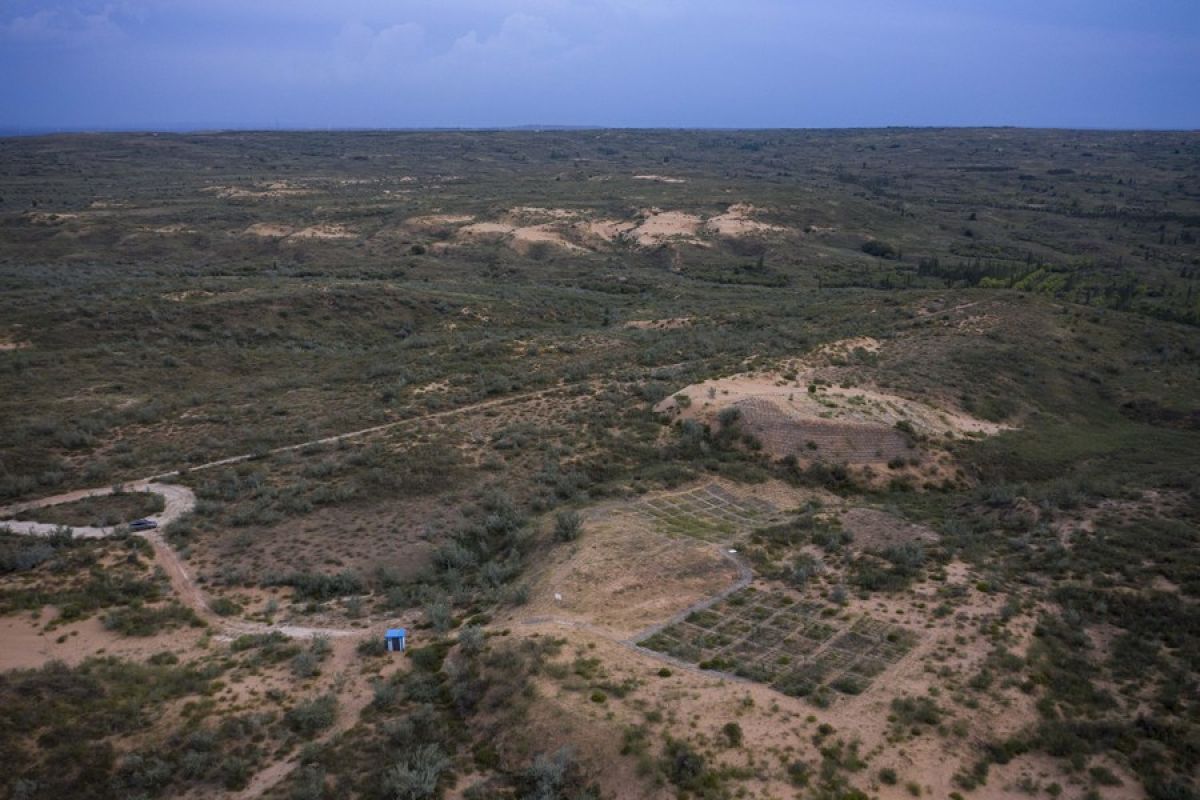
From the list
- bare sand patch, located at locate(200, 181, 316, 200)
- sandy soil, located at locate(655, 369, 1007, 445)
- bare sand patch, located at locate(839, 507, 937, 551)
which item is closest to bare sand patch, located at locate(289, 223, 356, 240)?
bare sand patch, located at locate(200, 181, 316, 200)

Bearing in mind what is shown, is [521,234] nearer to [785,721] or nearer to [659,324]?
[659,324]

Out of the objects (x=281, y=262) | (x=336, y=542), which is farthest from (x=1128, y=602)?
(x=281, y=262)

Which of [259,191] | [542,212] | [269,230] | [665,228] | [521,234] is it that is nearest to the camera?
[269,230]

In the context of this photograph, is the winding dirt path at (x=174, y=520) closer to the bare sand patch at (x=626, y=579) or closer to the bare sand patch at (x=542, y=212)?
the bare sand patch at (x=626, y=579)

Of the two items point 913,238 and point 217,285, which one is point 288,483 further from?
point 913,238

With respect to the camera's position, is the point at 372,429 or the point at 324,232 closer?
the point at 372,429

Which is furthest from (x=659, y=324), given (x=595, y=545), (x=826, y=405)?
(x=595, y=545)

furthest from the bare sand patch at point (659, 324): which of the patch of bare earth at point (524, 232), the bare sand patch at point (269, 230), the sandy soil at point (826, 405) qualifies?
the bare sand patch at point (269, 230)
